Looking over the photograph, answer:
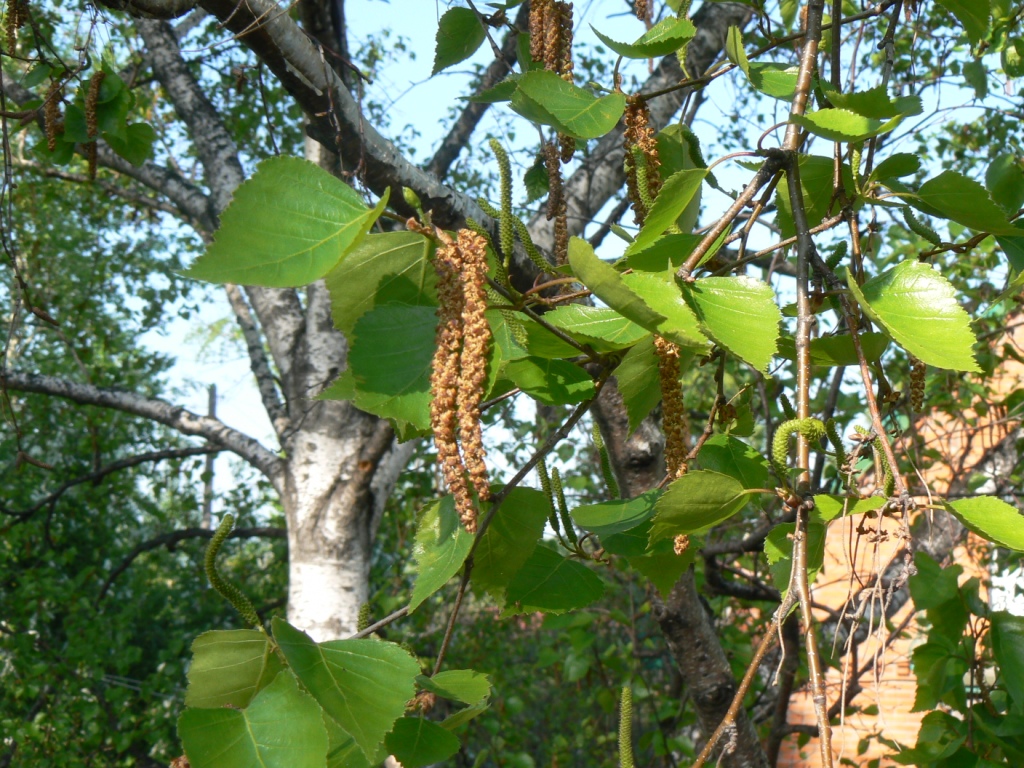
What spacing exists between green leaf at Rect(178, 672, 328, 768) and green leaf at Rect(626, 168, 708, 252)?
0.40m

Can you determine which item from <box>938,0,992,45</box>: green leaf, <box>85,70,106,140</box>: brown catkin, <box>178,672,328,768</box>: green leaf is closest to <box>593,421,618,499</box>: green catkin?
<box>178,672,328,768</box>: green leaf

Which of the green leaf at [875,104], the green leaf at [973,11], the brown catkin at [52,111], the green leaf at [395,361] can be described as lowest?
the green leaf at [395,361]

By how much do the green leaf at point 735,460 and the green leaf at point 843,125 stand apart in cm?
28

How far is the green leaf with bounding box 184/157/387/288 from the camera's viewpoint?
51 centimetres

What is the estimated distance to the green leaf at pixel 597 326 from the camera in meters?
0.67

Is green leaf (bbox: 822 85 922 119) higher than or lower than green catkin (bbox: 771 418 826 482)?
higher

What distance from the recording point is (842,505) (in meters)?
0.63

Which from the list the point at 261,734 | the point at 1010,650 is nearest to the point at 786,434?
the point at 261,734

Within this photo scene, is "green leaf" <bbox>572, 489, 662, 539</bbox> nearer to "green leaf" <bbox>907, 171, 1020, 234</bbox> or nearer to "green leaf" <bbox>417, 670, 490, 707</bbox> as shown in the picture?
"green leaf" <bbox>417, 670, 490, 707</bbox>

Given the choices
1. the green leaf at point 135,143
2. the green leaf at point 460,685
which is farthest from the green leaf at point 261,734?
the green leaf at point 135,143

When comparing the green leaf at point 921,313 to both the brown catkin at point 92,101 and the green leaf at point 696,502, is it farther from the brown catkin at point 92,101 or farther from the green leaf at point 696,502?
the brown catkin at point 92,101

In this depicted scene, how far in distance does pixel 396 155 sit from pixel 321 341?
1595 mm

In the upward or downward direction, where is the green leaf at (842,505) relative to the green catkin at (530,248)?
downward

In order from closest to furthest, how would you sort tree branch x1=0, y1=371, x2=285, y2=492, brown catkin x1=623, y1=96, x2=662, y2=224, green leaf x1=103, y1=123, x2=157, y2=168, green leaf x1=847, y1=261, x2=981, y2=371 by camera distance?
green leaf x1=847, y1=261, x2=981, y2=371 < brown catkin x1=623, y1=96, x2=662, y2=224 < green leaf x1=103, y1=123, x2=157, y2=168 < tree branch x1=0, y1=371, x2=285, y2=492
